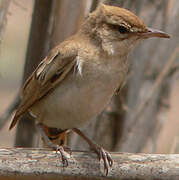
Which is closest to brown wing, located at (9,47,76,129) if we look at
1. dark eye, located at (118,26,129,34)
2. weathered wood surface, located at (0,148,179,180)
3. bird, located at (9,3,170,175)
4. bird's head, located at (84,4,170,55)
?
bird, located at (9,3,170,175)

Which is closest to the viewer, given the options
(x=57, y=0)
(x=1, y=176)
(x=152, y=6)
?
(x=1, y=176)

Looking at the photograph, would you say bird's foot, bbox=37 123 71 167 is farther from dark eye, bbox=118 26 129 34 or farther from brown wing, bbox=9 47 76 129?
dark eye, bbox=118 26 129 34

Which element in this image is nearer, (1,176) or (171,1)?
(1,176)

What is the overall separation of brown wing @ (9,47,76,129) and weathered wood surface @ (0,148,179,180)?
57 centimetres

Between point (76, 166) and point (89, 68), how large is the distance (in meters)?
0.74

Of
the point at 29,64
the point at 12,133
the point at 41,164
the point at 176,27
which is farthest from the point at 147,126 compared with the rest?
the point at 12,133

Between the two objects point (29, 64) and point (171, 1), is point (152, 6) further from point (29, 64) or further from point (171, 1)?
point (29, 64)

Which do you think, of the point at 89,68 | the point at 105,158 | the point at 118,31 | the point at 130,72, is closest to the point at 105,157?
the point at 105,158

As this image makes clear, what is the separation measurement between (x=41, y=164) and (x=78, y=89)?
66cm

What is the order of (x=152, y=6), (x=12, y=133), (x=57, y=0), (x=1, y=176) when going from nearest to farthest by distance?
(x=1, y=176) → (x=57, y=0) → (x=152, y=6) → (x=12, y=133)

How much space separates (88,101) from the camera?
3746 millimetres

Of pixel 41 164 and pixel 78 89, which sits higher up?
pixel 78 89

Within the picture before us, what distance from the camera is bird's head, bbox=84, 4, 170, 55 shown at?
3.69 m

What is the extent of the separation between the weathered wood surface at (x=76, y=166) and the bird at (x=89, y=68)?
100 millimetres
